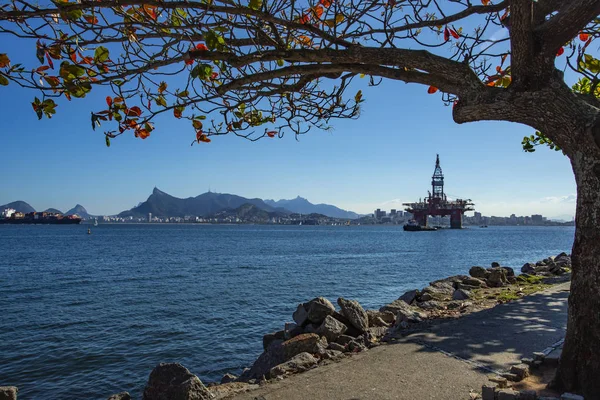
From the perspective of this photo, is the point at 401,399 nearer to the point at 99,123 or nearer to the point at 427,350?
the point at 427,350

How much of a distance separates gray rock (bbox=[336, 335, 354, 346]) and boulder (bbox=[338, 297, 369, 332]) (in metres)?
0.52

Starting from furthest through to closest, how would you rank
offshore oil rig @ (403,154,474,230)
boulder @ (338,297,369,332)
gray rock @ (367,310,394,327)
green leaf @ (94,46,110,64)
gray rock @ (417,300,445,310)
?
offshore oil rig @ (403,154,474,230), gray rock @ (417,300,445,310), gray rock @ (367,310,394,327), boulder @ (338,297,369,332), green leaf @ (94,46,110,64)

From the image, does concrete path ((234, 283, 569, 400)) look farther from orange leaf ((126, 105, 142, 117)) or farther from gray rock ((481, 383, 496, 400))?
orange leaf ((126, 105, 142, 117))

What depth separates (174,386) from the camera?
18.5 feet

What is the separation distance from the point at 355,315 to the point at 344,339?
0.73m

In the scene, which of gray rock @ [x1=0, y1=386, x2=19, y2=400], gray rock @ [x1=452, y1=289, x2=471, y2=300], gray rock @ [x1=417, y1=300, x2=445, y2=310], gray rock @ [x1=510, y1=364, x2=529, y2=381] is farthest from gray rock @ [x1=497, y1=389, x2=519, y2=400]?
gray rock @ [x1=452, y1=289, x2=471, y2=300]

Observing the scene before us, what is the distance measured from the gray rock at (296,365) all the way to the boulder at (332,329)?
1300 millimetres

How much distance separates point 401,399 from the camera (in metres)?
4.71

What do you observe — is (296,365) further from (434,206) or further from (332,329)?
(434,206)

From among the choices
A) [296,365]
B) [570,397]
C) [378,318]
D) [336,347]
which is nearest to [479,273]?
[378,318]

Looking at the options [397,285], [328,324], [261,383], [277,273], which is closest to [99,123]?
[261,383]

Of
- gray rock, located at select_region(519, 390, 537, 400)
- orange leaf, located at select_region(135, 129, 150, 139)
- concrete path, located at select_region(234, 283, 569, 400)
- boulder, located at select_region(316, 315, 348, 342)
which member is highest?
orange leaf, located at select_region(135, 129, 150, 139)

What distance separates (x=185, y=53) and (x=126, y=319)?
45.2 feet

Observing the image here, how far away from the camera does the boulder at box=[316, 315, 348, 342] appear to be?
317 inches
